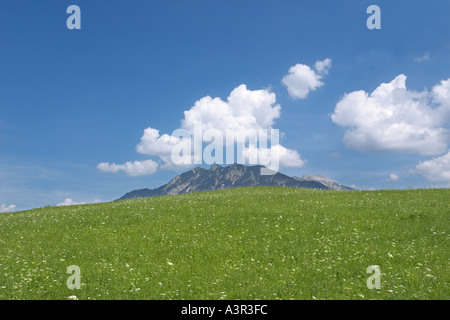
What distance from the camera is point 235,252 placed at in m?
19.4

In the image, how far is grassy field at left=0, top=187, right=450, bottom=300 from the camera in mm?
15062

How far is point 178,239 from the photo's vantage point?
22.0m

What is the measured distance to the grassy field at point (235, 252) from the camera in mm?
15062
